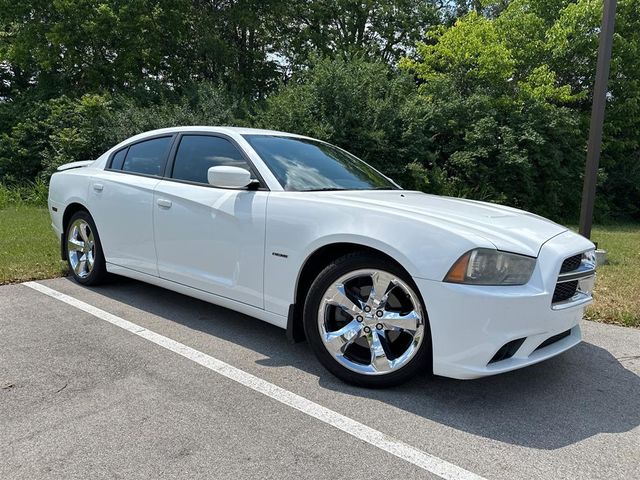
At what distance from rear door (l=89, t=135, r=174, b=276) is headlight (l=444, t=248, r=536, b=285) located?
2.68m

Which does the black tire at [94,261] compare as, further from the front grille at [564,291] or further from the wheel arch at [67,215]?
the front grille at [564,291]

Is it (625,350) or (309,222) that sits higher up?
(309,222)

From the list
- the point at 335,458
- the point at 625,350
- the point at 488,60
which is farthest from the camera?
the point at 488,60

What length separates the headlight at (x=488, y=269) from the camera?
2.82m

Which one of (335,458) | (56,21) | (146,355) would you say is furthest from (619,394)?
(56,21)

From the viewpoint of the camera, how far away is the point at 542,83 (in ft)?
55.6

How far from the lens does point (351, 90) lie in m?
13.0

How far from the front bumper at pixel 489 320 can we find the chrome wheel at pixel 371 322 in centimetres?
16

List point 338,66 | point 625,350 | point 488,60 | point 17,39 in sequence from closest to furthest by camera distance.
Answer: point 625,350
point 338,66
point 488,60
point 17,39

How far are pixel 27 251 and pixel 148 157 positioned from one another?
3041mm

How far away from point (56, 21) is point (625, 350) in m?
19.7

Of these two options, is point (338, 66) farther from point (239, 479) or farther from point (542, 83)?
point (239, 479)

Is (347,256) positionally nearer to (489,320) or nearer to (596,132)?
(489,320)

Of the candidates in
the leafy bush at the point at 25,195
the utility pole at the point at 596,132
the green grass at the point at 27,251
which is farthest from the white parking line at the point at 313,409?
the leafy bush at the point at 25,195
